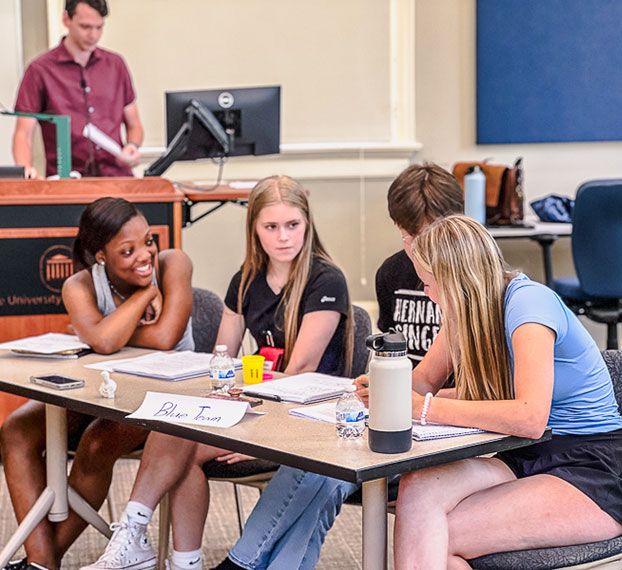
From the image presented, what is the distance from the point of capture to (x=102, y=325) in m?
2.54

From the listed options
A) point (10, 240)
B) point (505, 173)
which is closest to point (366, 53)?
point (505, 173)

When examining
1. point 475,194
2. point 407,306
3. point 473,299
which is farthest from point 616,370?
point 475,194

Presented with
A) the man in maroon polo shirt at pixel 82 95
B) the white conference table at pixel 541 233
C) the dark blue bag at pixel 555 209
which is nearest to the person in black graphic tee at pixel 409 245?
the man in maroon polo shirt at pixel 82 95

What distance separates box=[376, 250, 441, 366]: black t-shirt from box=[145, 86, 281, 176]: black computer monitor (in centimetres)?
159

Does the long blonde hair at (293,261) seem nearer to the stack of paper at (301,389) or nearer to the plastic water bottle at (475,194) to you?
the stack of paper at (301,389)

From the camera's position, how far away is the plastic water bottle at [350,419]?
1.64 m

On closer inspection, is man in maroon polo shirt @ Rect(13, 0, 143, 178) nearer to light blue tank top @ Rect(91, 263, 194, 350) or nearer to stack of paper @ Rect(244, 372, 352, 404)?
light blue tank top @ Rect(91, 263, 194, 350)

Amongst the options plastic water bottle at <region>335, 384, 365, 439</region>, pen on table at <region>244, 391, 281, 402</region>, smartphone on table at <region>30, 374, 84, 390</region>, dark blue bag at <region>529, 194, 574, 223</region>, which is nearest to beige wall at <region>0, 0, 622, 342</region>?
dark blue bag at <region>529, 194, 574, 223</region>

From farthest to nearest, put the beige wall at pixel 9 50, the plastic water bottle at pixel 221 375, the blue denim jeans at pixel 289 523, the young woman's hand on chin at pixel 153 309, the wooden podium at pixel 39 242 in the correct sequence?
the beige wall at pixel 9 50
the wooden podium at pixel 39 242
the young woman's hand on chin at pixel 153 309
the plastic water bottle at pixel 221 375
the blue denim jeans at pixel 289 523

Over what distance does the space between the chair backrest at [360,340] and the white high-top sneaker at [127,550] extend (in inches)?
26.5

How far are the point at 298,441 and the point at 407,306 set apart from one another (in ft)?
2.80

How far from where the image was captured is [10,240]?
10.8 feet

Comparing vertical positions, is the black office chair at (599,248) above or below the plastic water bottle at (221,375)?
above

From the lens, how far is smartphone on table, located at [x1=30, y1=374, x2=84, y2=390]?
2.10 meters
